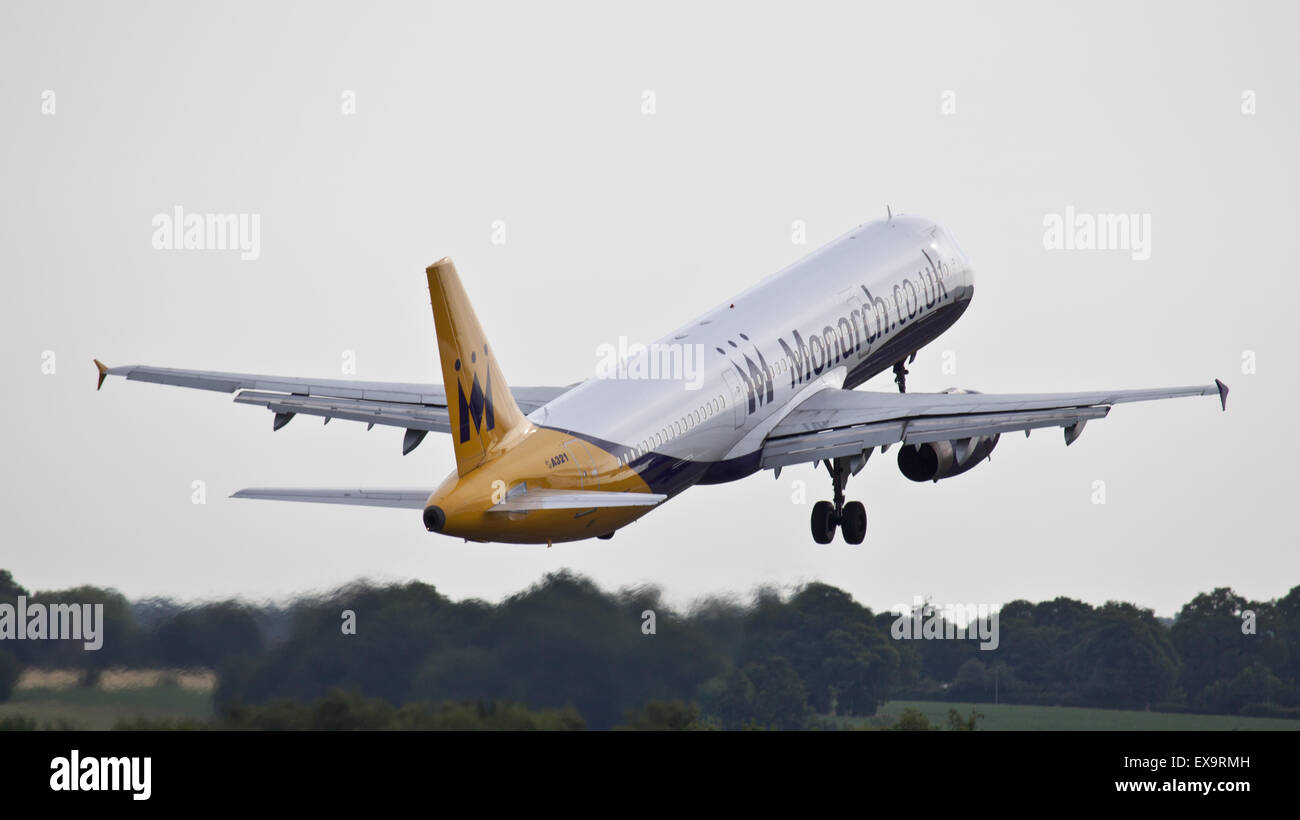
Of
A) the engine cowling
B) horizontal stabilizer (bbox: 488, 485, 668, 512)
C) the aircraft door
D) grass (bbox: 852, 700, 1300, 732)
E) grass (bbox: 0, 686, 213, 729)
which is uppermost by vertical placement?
the aircraft door

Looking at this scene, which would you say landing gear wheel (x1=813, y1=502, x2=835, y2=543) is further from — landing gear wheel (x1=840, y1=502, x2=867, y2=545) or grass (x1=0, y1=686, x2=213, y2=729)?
grass (x1=0, y1=686, x2=213, y2=729)

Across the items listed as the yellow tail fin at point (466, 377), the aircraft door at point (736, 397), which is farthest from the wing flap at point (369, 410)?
the yellow tail fin at point (466, 377)

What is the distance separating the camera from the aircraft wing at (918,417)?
4809 cm

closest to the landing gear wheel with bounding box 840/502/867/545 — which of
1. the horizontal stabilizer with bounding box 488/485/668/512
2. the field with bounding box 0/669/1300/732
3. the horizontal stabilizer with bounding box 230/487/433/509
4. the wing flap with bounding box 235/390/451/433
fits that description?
the wing flap with bounding box 235/390/451/433

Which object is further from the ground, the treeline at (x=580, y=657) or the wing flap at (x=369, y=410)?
the wing flap at (x=369, y=410)

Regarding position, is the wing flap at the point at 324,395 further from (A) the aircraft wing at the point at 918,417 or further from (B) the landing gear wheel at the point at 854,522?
(B) the landing gear wheel at the point at 854,522

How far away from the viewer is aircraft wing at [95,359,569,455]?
5119 cm

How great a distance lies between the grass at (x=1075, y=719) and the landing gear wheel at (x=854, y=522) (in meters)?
3.95

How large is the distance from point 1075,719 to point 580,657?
15.4 m

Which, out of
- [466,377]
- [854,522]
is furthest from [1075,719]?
[466,377]

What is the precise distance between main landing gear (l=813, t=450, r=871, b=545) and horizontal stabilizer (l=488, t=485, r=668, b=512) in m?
12.5

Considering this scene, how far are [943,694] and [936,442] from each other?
6.14 metres

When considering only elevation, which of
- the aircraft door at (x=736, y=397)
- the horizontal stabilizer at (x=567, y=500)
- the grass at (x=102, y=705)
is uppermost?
the aircraft door at (x=736, y=397)

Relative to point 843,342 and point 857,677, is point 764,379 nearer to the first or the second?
point 843,342
